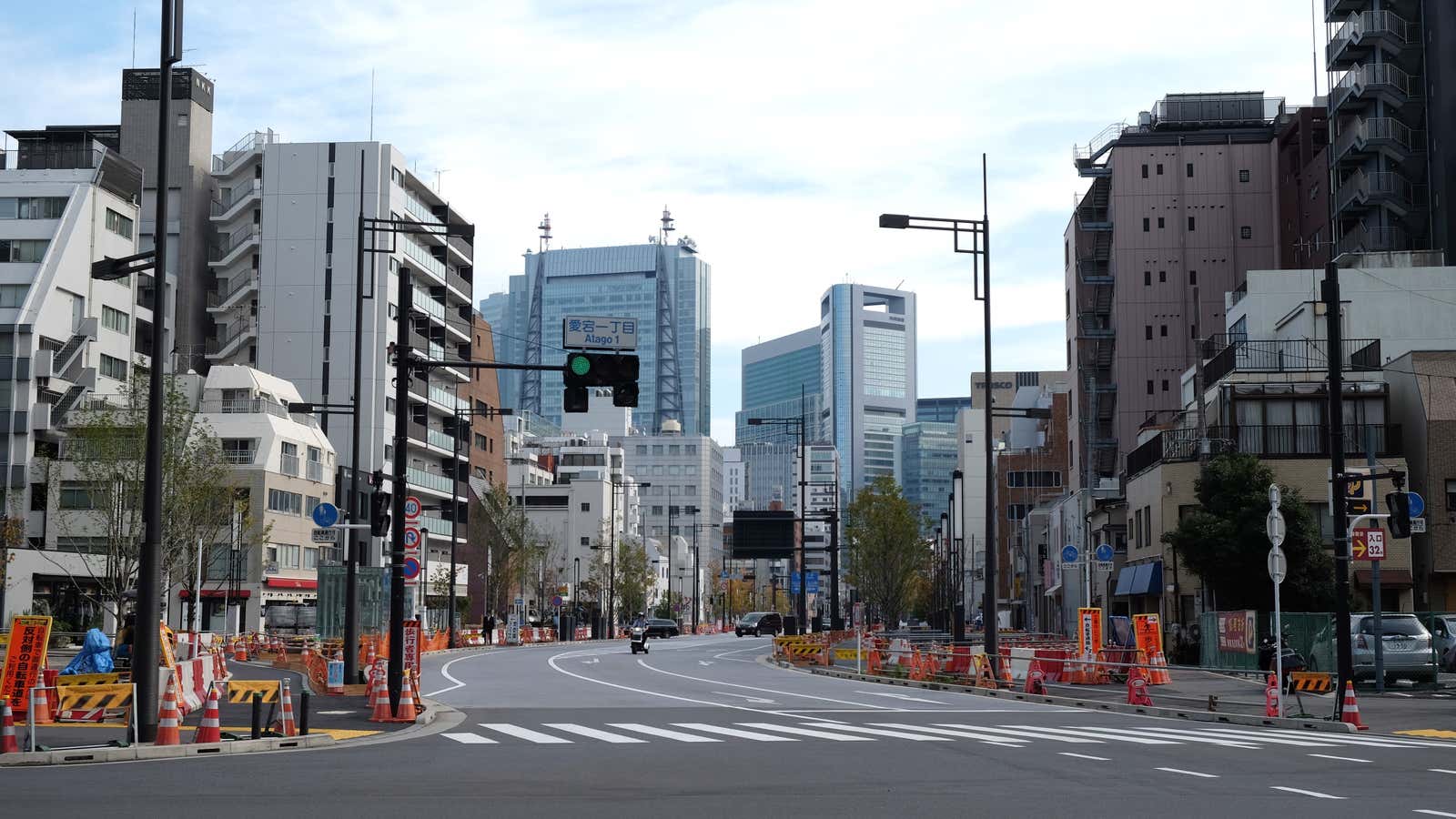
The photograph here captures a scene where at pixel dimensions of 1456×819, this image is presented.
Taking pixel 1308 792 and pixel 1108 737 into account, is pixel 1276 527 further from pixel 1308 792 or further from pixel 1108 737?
pixel 1308 792

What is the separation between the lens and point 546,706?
29406 millimetres

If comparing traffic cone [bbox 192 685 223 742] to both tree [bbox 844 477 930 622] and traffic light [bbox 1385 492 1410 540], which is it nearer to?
traffic light [bbox 1385 492 1410 540]

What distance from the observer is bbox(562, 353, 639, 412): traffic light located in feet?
70.4

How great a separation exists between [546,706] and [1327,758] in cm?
1581

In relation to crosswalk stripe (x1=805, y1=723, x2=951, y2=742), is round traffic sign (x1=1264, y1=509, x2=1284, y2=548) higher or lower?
higher

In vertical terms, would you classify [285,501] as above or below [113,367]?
below

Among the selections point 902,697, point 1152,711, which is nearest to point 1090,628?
point 902,697

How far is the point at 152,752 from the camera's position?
17984 mm

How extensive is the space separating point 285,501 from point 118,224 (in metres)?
17.6

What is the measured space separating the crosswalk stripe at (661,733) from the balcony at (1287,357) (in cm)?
3821

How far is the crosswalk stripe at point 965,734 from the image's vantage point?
66.5ft

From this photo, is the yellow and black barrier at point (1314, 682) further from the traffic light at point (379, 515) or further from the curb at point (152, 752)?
the curb at point (152, 752)

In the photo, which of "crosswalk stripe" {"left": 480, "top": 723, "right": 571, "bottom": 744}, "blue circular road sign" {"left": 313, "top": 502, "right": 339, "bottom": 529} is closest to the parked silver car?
"crosswalk stripe" {"left": 480, "top": 723, "right": 571, "bottom": 744}

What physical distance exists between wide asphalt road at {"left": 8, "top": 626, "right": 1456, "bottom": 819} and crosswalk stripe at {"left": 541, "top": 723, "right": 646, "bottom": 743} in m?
0.05
